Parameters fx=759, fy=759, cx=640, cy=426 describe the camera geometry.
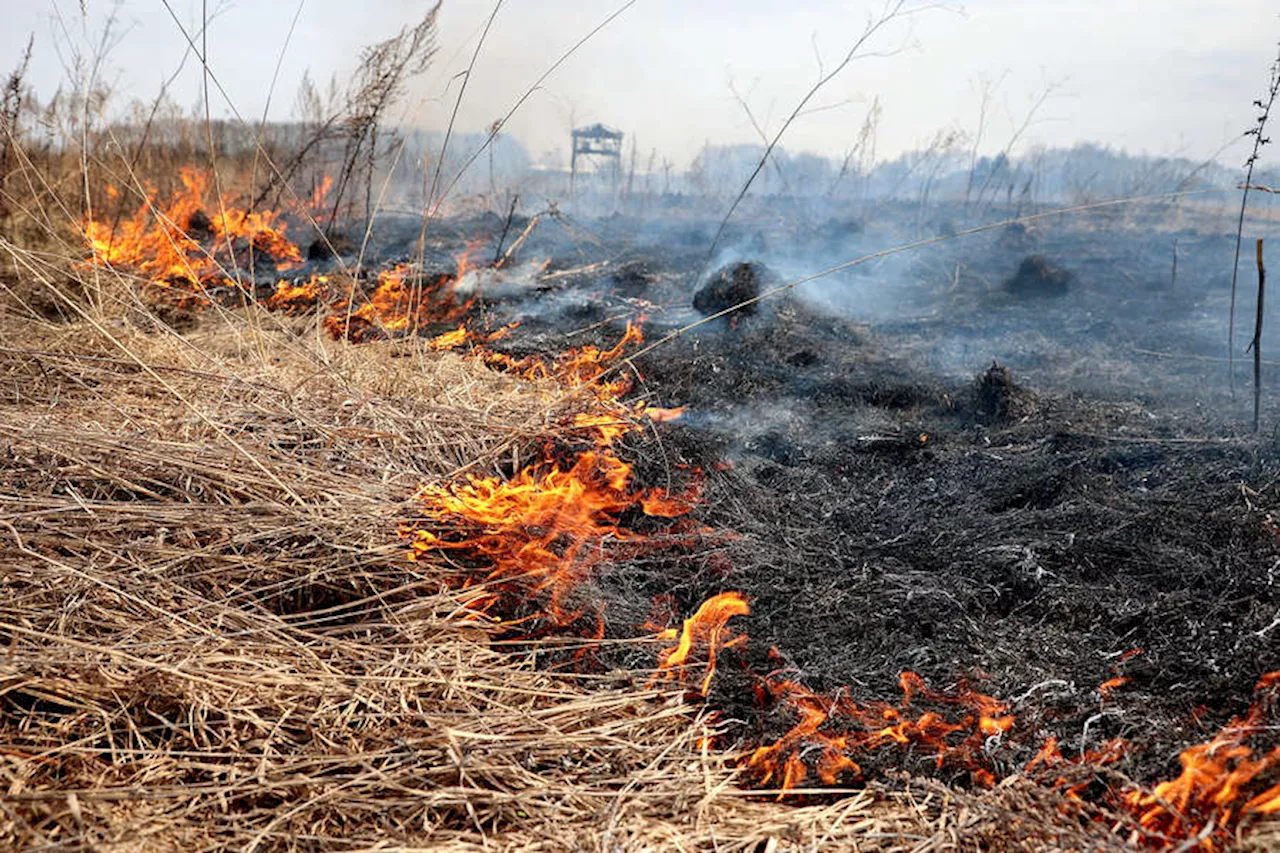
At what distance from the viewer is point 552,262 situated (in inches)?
407

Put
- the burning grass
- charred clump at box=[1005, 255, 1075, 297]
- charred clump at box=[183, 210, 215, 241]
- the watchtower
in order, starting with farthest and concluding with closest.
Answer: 1. the watchtower
2. charred clump at box=[183, 210, 215, 241]
3. charred clump at box=[1005, 255, 1075, 297]
4. the burning grass

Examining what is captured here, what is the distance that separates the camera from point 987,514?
3232 millimetres

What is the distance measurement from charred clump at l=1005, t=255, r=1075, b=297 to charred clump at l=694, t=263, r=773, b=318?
146 inches

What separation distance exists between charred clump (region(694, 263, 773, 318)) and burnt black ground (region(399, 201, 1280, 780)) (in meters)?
0.28

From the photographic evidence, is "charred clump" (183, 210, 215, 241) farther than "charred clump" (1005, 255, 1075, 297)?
Yes

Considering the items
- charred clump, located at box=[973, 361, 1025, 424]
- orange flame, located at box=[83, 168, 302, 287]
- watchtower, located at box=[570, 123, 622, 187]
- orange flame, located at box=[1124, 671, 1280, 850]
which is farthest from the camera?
watchtower, located at box=[570, 123, 622, 187]

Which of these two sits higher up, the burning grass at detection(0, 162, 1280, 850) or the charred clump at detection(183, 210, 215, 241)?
the charred clump at detection(183, 210, 215, 241)

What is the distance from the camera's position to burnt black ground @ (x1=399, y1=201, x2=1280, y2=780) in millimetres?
2129

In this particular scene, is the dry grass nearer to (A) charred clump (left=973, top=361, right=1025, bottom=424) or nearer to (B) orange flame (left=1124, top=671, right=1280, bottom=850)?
(B) orange flame (left=1124, top=671, right=1280, bottom=850)

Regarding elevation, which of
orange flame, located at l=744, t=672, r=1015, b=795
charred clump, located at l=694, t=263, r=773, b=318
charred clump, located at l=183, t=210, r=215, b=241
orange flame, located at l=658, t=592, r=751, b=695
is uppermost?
charred clump, located at l=183, t=210, r=215, b=241

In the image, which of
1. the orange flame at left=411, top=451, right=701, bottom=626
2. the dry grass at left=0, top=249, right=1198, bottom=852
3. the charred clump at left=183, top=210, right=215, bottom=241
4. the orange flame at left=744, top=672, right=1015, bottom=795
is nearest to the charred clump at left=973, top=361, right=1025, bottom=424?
the orange flame at left=411, top=451, right=701, bottom=626

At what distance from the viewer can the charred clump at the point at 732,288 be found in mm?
7164

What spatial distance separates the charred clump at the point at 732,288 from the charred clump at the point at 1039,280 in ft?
12.2

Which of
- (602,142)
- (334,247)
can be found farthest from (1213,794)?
(602,142)
